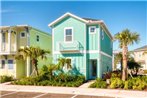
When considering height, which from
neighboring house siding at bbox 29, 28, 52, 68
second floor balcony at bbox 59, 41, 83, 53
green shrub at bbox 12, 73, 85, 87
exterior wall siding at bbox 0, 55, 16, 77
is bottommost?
green shrub at bbox 12, 73, 85, 87

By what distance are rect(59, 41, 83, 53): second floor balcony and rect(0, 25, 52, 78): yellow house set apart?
5.32 m

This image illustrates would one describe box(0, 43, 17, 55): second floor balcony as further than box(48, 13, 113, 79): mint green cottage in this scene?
Yes

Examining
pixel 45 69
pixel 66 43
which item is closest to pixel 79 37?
pixel 66 43

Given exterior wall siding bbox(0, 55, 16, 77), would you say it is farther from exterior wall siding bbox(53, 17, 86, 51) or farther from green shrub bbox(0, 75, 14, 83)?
exterior wall siding bbox(53, 17, 86, 51)

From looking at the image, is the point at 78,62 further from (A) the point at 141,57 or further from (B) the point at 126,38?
(A) the point at 141,57

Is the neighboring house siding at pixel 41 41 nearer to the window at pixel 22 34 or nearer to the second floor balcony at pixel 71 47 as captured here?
the window at pixel 22 34

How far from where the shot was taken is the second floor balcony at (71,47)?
24.5 metres

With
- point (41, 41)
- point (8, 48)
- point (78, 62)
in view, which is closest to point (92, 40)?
point (78, 62)

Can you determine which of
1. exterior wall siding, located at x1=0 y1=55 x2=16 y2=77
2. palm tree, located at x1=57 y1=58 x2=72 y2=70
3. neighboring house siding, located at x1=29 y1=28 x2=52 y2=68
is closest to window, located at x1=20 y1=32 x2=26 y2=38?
neighboring house siding, located at x1=29 y1=28 x2=52 y2=68

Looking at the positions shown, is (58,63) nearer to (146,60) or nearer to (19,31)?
(19,31)

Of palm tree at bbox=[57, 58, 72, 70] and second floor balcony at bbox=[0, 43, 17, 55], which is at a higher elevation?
second floor balcony at bbox=[0, 43, 17, 55]

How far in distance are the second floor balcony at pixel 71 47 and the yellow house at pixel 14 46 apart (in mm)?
5317

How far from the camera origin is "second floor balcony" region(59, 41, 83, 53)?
80.4 ft

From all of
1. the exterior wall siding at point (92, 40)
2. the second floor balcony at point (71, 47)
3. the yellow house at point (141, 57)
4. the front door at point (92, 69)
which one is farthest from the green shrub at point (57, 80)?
the yellow house at point (141, 57)
